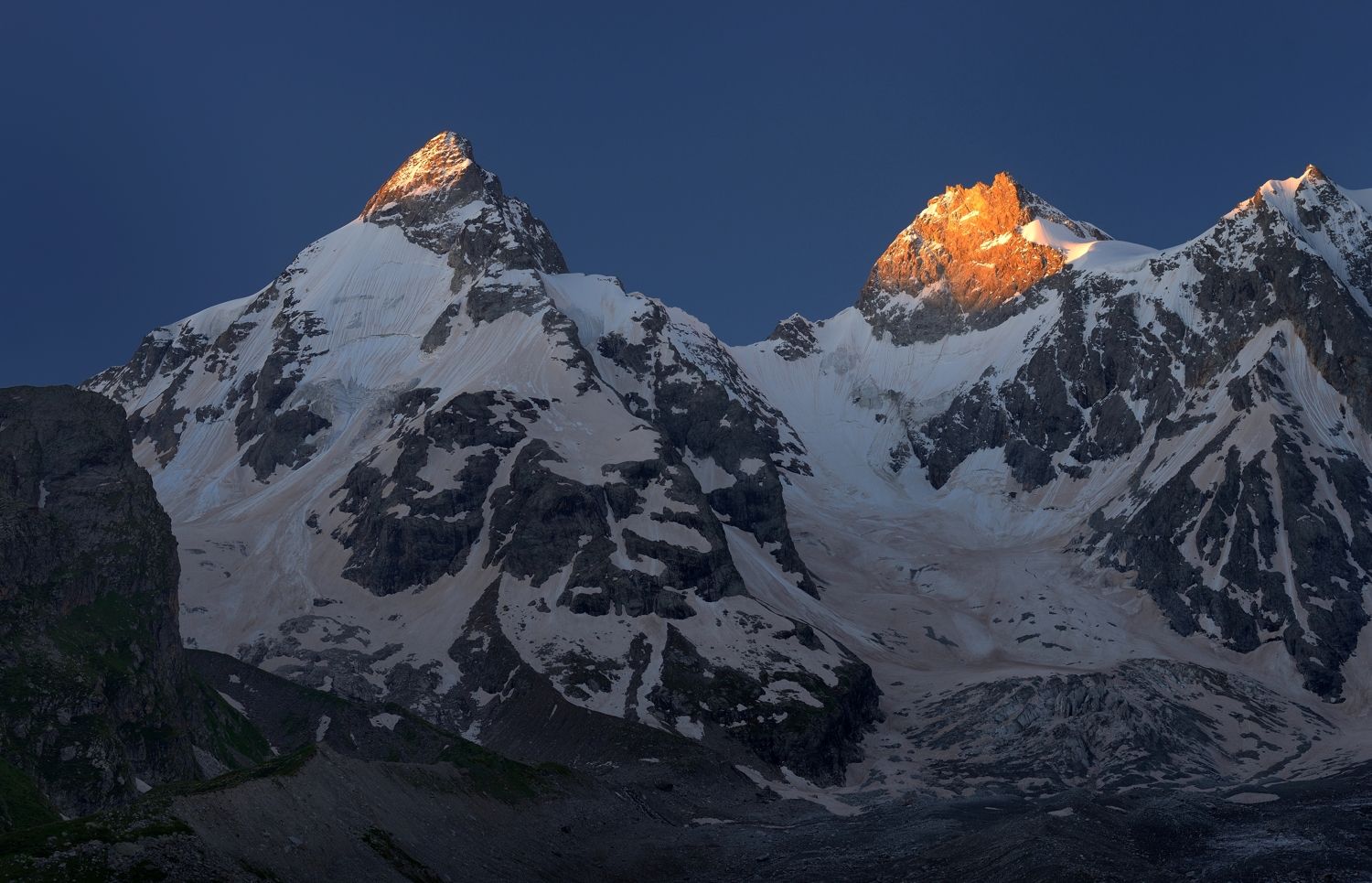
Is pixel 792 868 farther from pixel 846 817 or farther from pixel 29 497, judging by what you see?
pixel 29 497

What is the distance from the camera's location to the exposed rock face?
382 feet

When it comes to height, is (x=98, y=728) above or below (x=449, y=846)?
above

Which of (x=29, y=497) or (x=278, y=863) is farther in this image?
(x=29, y=497)

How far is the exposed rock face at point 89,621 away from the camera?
116438 millimetres

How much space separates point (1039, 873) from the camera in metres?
121

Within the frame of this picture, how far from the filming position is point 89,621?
141375 millimetres

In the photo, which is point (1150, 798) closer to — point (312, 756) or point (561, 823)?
point (561, 823)

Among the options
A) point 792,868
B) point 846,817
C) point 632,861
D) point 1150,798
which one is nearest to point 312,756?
point 632,861

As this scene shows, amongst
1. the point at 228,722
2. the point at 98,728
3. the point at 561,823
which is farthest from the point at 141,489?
the point at 561,823

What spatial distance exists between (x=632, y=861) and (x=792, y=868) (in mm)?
15551

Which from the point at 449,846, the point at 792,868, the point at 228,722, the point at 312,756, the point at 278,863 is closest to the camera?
the point at 278,863

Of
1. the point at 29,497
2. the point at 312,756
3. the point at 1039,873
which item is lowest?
the point at 1039,873

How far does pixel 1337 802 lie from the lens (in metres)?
172

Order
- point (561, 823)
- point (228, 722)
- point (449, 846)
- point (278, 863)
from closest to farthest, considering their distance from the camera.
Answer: point (278, 863)
point (449, 846)
point (561, 823)
point (228, 722)
